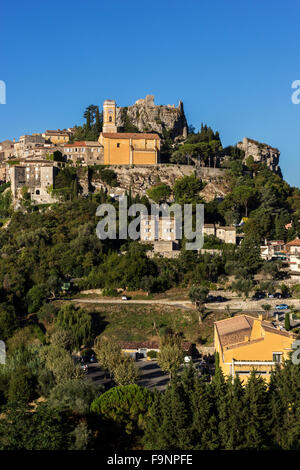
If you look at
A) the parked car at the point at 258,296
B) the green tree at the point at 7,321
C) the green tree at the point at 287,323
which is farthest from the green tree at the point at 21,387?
the parked car at the point at 258,296

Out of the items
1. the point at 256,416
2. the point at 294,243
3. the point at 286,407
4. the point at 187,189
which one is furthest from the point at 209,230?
the point at 256,416

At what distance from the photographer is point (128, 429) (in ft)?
72.8

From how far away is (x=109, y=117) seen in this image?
6731cm

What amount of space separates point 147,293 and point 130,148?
2428cm

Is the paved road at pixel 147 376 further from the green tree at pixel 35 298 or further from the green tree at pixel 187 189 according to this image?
the green tree at pixel 187 189

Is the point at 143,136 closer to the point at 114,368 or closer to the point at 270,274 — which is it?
the point at 270,274

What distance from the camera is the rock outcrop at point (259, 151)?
69.6 m

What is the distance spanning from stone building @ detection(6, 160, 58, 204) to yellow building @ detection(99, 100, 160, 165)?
263 inches

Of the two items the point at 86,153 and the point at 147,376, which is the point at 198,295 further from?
the point at 86,153

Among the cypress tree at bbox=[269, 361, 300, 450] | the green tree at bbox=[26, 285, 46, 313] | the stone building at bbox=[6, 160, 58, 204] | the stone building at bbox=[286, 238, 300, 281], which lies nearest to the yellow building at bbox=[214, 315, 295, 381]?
the cypress tree at bbox=[269, 361, 300, 450]

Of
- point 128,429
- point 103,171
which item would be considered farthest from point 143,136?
point 128,429

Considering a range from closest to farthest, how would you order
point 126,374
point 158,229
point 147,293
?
point 126,374 < point 147,293 < point 158,229

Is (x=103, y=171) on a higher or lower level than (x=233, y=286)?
higher

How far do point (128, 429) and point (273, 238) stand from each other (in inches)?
1271
